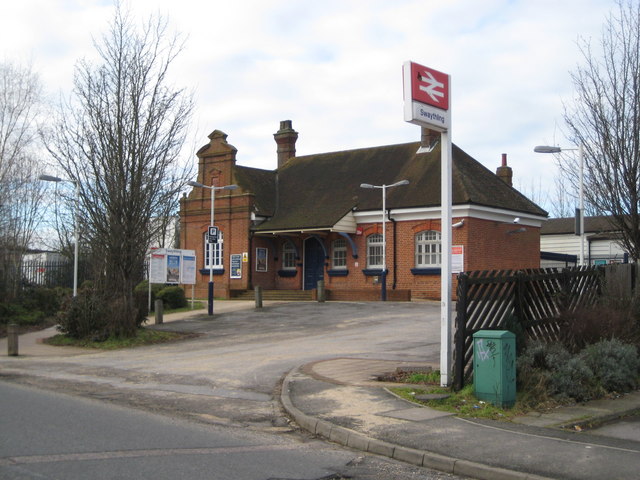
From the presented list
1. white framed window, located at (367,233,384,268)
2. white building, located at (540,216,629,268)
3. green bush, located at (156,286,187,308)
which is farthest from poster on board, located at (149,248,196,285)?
white building, located at (540,216,629,268)

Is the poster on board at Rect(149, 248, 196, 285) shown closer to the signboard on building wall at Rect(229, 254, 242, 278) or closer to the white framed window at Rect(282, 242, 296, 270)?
the signboard on building wall at Rect(229, 254, 242, 278)

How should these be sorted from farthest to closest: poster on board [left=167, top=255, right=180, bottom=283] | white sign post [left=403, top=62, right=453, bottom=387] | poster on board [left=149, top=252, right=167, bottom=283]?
poster on board [left=167, top=255, right=180, bottom=283] < poster on board [left=149, top=252, right=167, bottom=283] < white sign post [left=403, top=62, right=453, bottom=387]

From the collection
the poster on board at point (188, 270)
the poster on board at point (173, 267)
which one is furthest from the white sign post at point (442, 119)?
the poster on board at point (188, 270)

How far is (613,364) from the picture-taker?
10.6 meters

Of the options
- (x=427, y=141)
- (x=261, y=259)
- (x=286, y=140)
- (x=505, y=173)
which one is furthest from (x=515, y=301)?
(x=286, y=140)

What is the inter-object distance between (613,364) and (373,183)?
84.4ft

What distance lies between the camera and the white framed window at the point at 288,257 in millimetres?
37791

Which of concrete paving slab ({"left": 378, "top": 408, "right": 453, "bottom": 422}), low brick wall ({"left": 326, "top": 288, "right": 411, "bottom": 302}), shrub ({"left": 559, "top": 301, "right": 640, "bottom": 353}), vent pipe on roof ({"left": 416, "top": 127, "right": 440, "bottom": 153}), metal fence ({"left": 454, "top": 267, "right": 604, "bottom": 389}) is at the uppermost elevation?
vent pipe on roof ({"left": 416, "top": 127, "right": 440, "bottom": 153})

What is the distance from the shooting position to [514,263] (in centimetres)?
3447

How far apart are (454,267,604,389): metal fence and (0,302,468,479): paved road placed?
2887 mm

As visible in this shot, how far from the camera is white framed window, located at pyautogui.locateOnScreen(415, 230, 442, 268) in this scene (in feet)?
107

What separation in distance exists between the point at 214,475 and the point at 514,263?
1182 inches

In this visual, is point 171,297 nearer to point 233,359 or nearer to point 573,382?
point 233,359

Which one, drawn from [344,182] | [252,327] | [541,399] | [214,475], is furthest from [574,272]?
[344,182]
